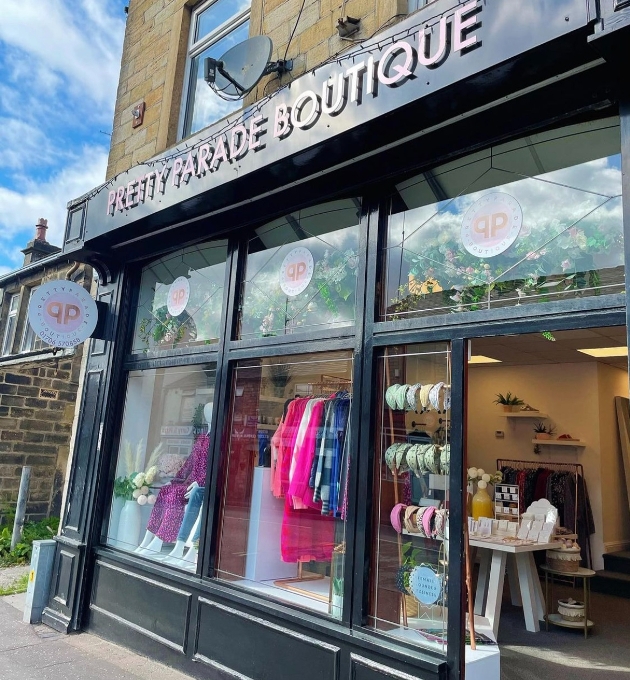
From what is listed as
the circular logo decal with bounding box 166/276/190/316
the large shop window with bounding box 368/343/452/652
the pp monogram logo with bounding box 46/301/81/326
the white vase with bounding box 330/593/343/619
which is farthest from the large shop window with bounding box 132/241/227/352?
the white vase with bounding box 330/593/343/619

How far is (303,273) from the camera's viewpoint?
475 cm

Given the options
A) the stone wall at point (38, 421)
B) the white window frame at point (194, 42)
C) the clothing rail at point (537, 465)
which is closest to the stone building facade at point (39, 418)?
the stone wall at point (38, 421)

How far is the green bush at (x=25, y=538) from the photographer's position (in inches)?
328

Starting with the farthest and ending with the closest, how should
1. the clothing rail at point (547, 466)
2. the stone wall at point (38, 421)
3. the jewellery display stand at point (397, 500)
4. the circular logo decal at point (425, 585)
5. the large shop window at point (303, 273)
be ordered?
the stone wall at point (38, 421) → the clothing rail at point (547, 466) → the large shop window at point (303, 273) → the jewellery display stand at point (397, 500) → the circular logo decal at point (425, 585)

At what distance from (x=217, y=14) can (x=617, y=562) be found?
8.55 meters

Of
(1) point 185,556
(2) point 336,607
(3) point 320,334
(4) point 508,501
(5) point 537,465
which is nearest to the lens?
(2) point 336,607

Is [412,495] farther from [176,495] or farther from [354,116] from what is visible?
[176,495]

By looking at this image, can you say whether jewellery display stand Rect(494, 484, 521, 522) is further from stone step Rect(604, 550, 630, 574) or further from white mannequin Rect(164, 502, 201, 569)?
white mannequin Rect(164, 502, 201, 569)

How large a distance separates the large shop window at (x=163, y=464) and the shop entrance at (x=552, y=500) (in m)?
2.39

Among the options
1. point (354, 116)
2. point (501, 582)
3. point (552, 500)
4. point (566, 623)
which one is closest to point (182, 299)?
point (354, 116)

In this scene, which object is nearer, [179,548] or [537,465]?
[179,548]

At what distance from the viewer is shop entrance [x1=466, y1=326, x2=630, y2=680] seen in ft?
18.3

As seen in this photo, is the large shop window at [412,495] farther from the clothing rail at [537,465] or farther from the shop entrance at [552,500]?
the clothing rail at [537,465]

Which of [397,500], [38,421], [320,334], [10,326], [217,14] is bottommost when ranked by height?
[397,500]
